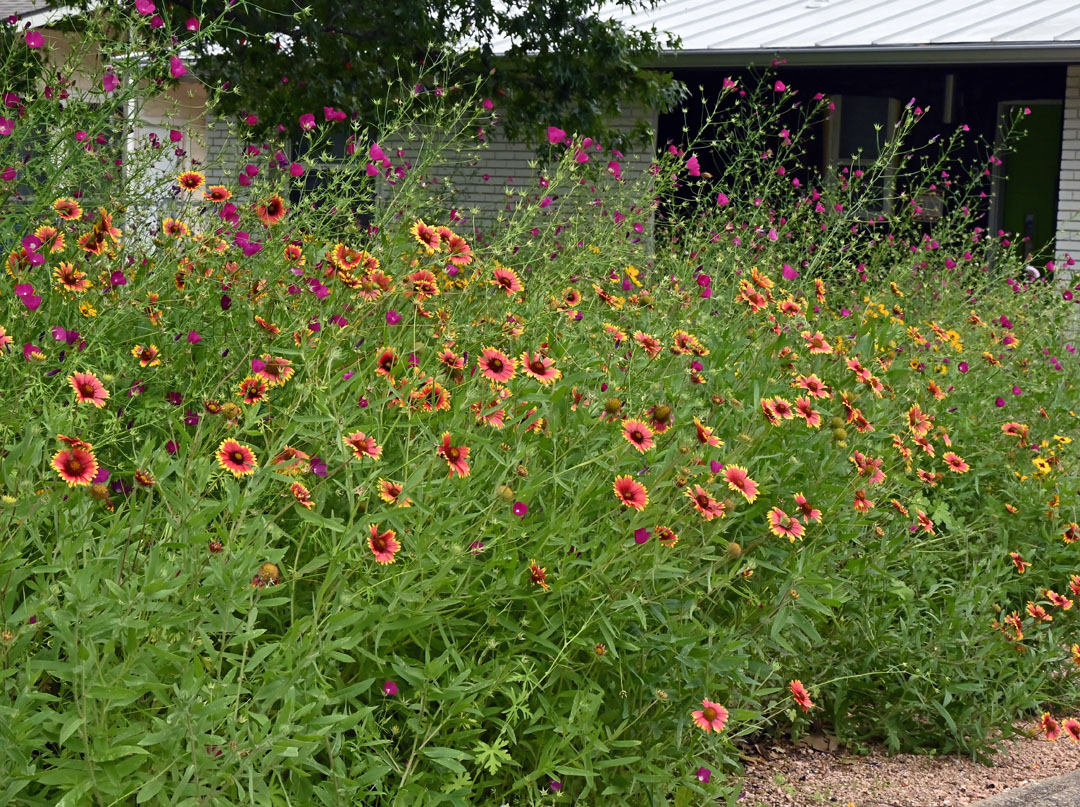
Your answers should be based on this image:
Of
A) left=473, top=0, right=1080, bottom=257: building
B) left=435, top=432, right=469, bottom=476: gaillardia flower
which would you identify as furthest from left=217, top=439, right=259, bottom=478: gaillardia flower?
left=473, top=0, right=1080, bottom=257: building

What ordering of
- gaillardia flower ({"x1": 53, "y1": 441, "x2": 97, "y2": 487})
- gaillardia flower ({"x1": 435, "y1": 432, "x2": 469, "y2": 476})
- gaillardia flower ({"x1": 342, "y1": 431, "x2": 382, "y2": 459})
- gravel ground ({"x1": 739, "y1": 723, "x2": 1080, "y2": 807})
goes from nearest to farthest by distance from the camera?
gaillardia flower ({"x1": 53, "y1": 441, "x2": 97, "y2": 487}) < gaillardia flower ({"x1": 342, "y1": 431, "x2": 382, "y2": 459}) < gaillardia flower ({"x1": 435, "y1": 432, "x2": 469, "y2": 476}) < gravel ground ({"x1": 739, "y1": 723, "x2": 1080, "y2": 807})

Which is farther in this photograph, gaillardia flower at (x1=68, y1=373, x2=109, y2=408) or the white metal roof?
the white metal roof

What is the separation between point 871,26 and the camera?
42.5 feet

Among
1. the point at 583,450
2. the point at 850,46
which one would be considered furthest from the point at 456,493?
the point at 850,46

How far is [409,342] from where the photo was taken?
3.34 m

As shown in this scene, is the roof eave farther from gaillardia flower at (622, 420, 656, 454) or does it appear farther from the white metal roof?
gaillardia flower at (622, 420, 656, 454)

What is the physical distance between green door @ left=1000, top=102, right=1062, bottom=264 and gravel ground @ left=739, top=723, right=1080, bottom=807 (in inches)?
419

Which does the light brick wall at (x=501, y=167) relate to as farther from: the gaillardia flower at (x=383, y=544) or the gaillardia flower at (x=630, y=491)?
the gaillardia flower at (x=383, y=544)

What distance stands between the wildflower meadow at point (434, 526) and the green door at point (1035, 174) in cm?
983

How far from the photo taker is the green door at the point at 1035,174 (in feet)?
44.1

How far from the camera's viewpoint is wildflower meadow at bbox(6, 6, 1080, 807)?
87.0 inches

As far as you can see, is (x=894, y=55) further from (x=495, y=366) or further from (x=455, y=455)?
(x=455, y=455)

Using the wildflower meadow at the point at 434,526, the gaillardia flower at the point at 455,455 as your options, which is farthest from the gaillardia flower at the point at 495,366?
the gaillardia flower at the point at 455,455

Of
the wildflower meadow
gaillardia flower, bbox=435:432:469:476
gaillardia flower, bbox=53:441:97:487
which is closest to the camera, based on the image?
gaillardia flower, bbox=53:441:97:487
